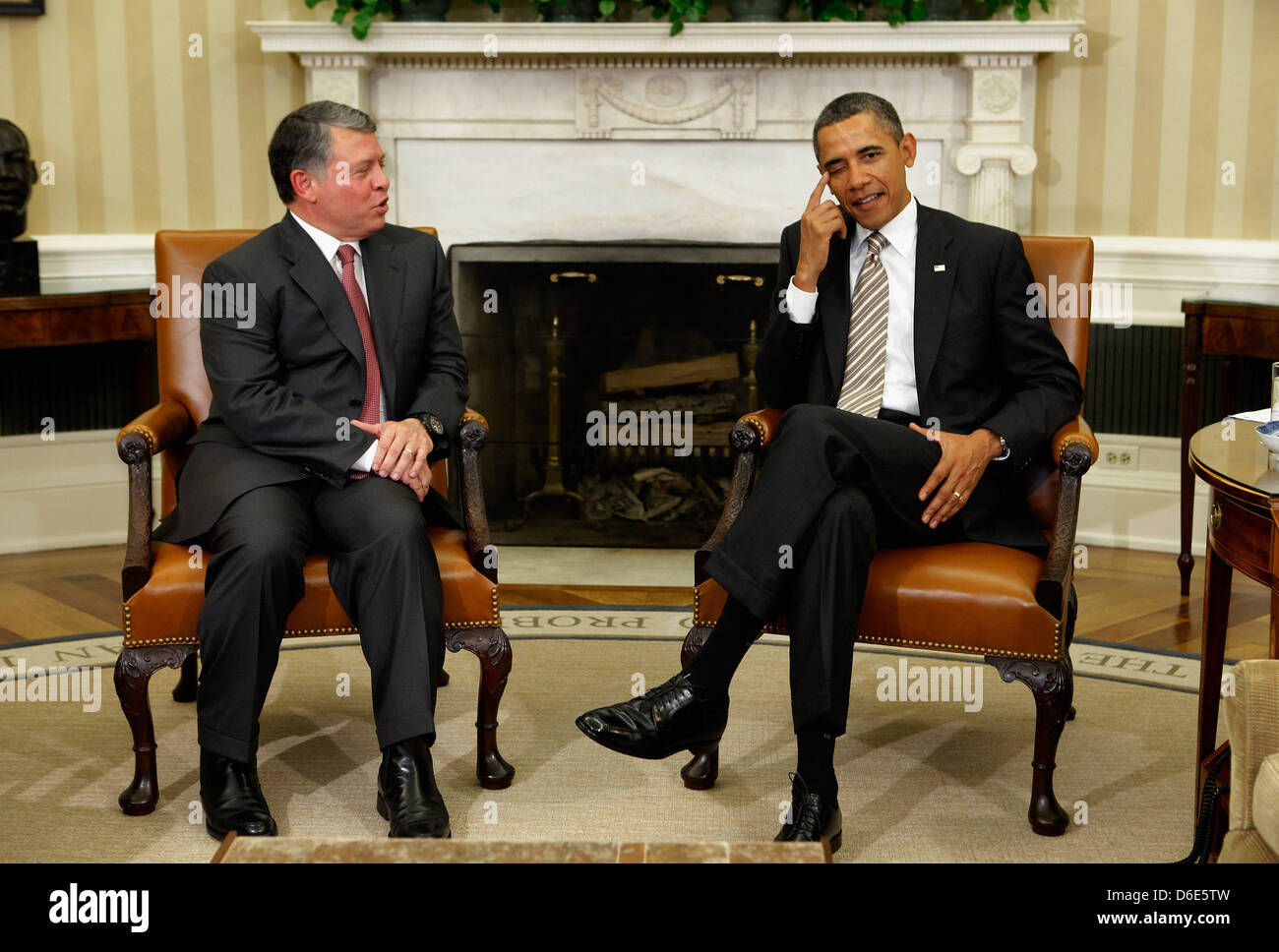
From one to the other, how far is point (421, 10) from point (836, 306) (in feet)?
7.52

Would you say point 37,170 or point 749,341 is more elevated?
point 37,170

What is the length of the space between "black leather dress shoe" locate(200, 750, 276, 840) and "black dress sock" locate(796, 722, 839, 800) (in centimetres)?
98

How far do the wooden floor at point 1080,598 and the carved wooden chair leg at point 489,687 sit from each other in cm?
132

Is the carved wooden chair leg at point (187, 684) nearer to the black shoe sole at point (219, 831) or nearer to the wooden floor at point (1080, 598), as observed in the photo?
the wooden floor at point (1080, 598)

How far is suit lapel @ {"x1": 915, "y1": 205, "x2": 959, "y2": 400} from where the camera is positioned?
2.86 metres

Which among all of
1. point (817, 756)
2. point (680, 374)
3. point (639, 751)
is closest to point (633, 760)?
point (639, 751)

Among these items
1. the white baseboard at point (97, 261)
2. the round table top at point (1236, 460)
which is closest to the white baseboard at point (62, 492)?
the white baseboard at point (97, 261)

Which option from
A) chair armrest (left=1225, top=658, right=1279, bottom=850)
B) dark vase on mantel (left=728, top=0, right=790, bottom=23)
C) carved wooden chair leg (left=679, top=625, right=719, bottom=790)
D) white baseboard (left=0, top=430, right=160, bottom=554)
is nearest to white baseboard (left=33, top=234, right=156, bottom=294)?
white baseboard (left=0, top=430, right=160, bottom=554)

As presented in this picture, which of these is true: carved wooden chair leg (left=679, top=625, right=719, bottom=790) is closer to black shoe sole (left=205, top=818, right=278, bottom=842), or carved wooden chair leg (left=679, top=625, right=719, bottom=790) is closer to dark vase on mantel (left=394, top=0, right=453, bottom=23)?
black shoe sole (left=205, top=818, right=278, bottom=842)

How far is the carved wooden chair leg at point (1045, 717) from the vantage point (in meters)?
2.53

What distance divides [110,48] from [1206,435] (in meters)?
3.82

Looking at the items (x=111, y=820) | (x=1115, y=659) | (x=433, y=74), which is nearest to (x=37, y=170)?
(x=433, y=74)

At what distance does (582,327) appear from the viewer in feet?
15.4

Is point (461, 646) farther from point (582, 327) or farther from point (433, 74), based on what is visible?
point (433, 74)
